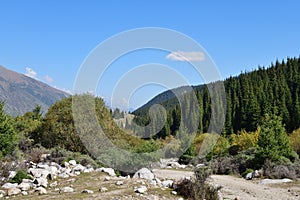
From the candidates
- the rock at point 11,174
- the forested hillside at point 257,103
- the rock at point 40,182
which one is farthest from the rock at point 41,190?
the forested hillside at point 257,103

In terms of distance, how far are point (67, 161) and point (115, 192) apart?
7162mm

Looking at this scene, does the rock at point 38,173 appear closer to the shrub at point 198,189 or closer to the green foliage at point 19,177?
the green foliage at point 19,177

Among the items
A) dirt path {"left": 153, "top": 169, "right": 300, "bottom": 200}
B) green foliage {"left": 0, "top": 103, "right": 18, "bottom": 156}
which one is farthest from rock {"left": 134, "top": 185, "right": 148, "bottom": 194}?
green foliage {"left": 0, "top": 103, "right": 18, "bottom": 156}

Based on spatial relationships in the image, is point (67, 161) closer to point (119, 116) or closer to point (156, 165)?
point (156, 165)

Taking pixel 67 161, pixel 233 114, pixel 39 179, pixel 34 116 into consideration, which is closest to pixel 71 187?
pixel 39 179

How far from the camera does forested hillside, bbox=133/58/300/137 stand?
54.5 meters

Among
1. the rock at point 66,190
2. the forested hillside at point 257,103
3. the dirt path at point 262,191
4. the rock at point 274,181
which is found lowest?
the dirt path at point 262,191

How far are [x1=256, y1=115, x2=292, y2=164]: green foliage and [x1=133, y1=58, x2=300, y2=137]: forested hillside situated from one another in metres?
19.6

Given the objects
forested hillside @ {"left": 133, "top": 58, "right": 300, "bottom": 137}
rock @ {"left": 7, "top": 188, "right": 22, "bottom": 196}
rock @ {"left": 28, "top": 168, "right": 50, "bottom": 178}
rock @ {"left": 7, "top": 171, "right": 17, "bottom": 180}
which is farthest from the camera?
forested hillside @ {"left": 133, "top": 58, "right": 300, "bottom": 137}

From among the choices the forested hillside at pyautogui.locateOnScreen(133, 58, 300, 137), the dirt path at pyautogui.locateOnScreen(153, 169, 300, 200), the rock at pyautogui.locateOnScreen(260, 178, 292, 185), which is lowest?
the dirt path at pyautogui.locateOnScreen(153, 169, 300, 200)

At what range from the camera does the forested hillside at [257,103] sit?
5447cm

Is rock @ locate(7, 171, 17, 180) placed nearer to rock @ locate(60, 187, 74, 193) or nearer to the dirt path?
rock @ locate(60, 187, 74, 193)

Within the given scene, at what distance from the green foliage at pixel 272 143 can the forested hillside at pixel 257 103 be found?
19599 millimetres

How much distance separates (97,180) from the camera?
42.6 ft
